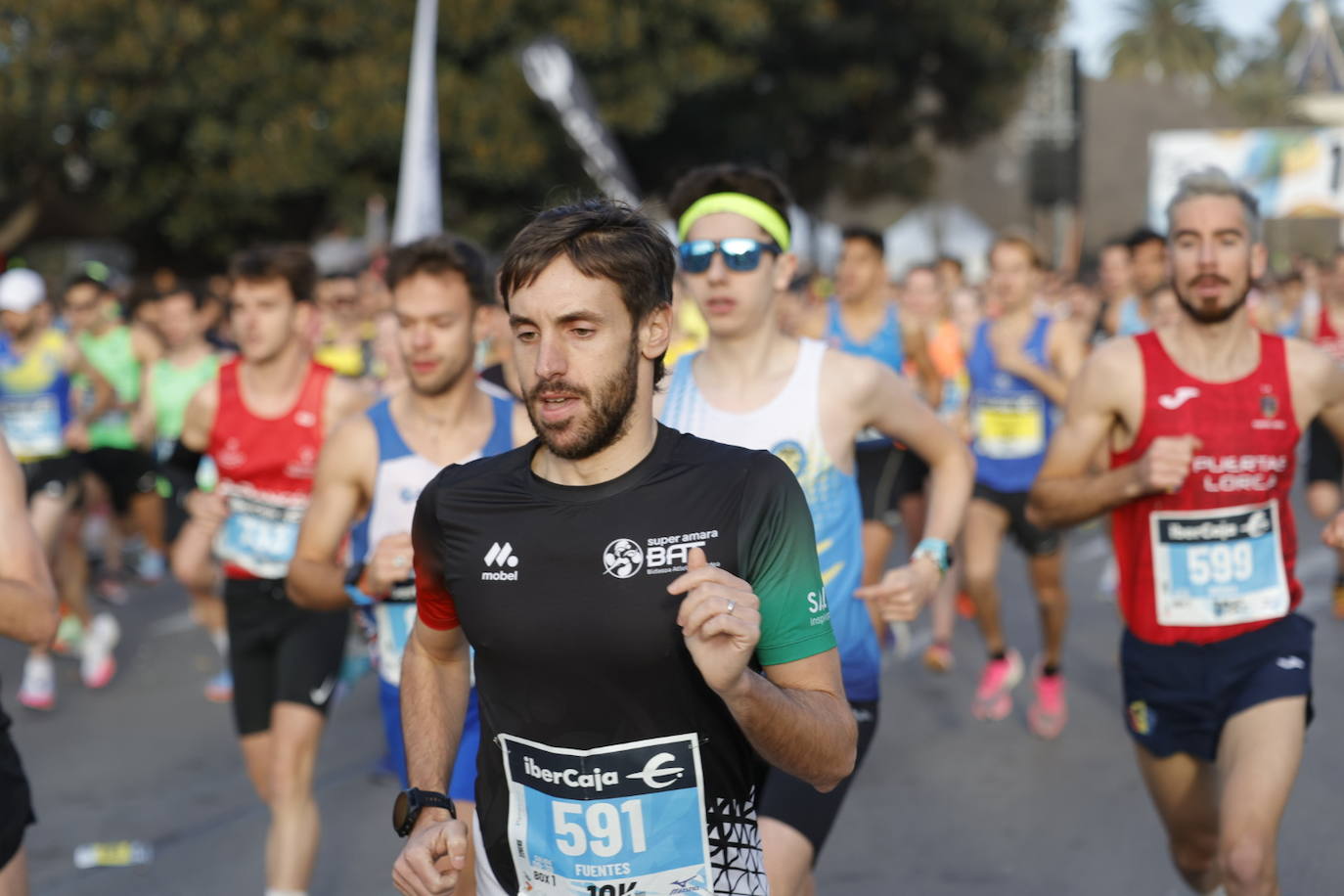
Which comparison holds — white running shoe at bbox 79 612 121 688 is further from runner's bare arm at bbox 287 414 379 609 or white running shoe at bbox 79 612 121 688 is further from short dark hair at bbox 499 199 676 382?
short dark hair at bbox 499 199 676 382

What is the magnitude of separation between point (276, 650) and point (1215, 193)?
3127mm

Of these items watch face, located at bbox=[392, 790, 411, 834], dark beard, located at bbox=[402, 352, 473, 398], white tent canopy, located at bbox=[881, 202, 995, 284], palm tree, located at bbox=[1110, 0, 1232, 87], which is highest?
palm tree, located at bbox=[1110, 0, 1232, 87]

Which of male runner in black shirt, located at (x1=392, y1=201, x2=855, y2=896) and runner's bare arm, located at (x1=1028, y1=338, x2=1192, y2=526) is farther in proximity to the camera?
runner's bare arm, located at (x1=1028, y1=338, x2=1192, y2=526)

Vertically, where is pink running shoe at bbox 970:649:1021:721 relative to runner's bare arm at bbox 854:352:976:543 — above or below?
below

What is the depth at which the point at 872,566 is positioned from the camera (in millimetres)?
7379

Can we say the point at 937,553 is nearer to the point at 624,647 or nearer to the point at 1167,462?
the point at 1167,462

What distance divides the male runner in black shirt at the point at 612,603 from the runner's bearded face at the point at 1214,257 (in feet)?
6.94

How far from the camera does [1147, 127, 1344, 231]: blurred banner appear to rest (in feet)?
68.0

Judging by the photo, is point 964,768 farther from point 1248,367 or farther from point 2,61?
point 2,61

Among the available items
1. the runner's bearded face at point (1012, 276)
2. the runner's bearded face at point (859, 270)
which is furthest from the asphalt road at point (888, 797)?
the runner's bearded face at point (859, 270)

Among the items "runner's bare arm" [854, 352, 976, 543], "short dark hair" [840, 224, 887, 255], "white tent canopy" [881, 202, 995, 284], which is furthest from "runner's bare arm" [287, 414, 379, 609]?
"white tent canopy" [881, 202, 995, 284]

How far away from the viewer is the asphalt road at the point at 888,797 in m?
5.41

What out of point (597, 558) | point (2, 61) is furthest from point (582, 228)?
point (2, 61)

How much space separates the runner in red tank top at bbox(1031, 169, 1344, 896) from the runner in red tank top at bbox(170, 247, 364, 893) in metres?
2.31
